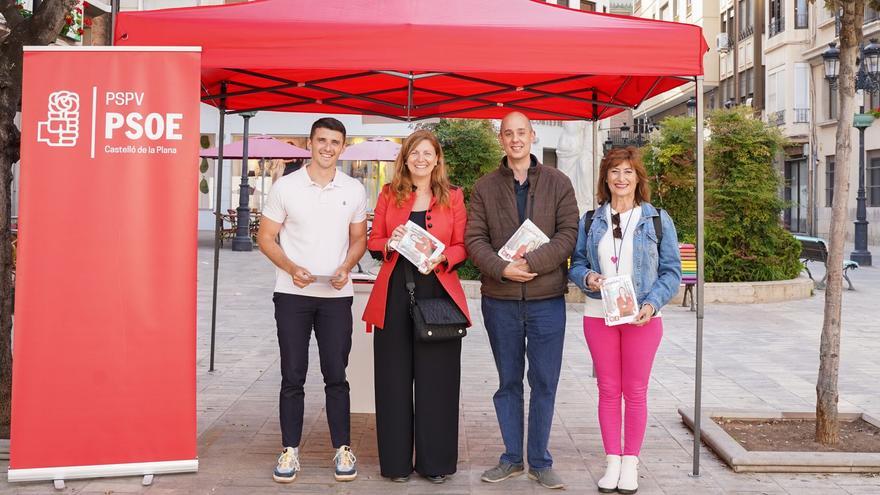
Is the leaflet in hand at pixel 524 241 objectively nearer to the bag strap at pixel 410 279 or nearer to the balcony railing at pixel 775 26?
the bag strap at pixel 410 279

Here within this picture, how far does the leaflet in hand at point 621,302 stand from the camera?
431cm

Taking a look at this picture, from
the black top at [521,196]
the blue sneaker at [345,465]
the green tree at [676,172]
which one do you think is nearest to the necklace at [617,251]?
the black top at [521,196]

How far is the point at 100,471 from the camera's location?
454 centimetres

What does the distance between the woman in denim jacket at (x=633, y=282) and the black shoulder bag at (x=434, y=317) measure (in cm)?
68

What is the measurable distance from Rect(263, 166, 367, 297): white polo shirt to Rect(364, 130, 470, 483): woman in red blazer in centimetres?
22

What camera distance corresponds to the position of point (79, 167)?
448cm

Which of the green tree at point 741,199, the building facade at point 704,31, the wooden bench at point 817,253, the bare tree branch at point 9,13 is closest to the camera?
the bare tree branch at point 9,13

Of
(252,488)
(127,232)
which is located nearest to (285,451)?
→ (252,488)

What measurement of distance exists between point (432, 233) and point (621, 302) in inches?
42.4

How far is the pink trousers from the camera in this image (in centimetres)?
448

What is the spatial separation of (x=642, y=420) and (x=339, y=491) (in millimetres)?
1684

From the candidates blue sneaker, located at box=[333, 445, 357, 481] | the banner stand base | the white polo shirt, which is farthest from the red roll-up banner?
blue sneaker, located at box=[333, 445, 357, 481]

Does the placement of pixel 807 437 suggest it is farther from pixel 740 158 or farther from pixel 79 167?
pixel 740 158

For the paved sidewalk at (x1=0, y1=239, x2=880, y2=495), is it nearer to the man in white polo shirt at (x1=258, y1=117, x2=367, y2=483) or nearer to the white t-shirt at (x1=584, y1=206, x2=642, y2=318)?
the man in white polo shirt at (x1=258, y1=117, x2=367, y2=483)
